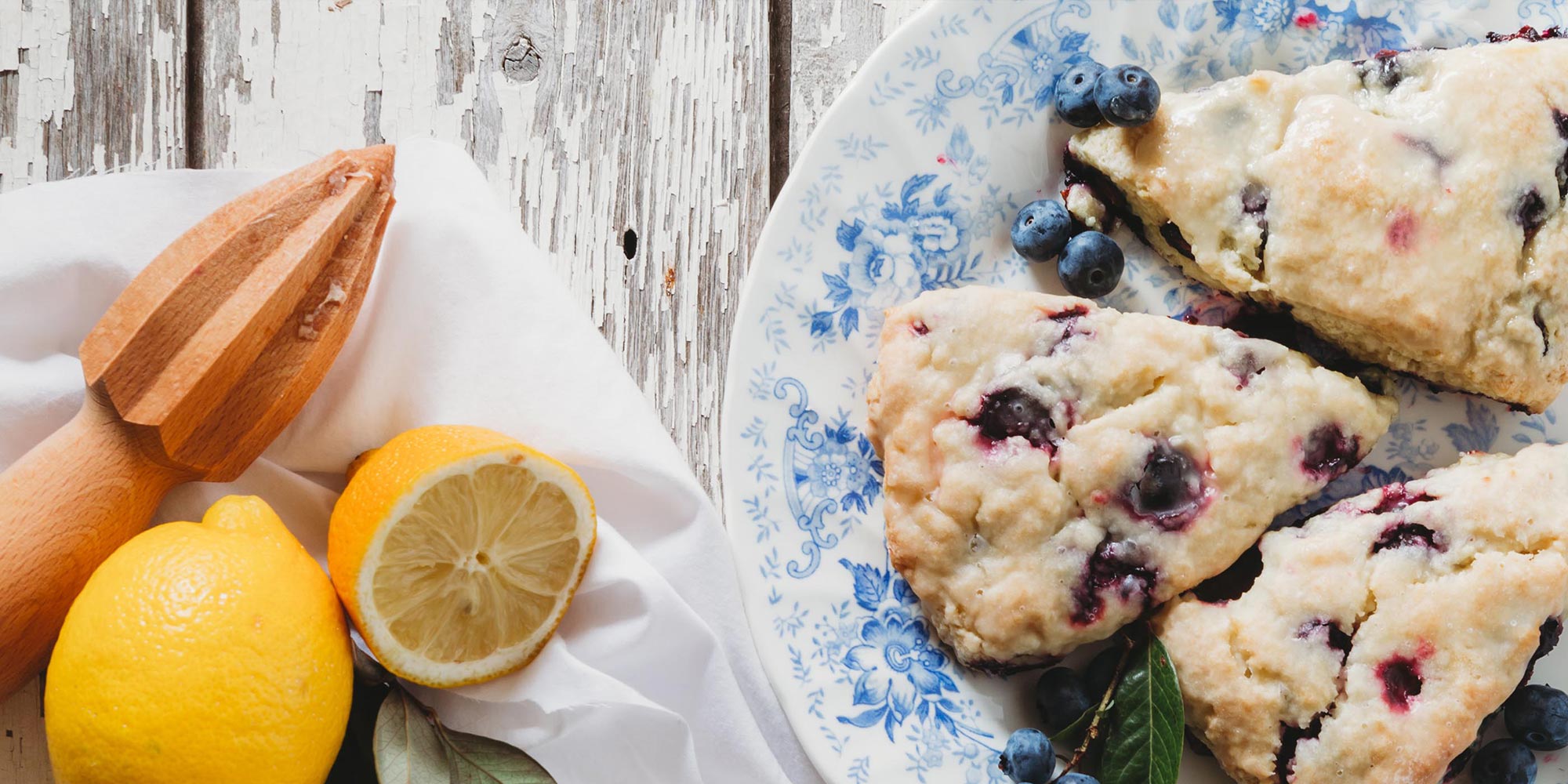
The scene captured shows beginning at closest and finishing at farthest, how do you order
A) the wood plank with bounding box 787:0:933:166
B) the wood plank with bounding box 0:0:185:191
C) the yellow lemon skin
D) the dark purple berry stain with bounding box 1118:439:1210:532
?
the yellow lemon skin < the dark purple berry stain with bounding box 1118:439:1210:532 < the wood plank with bounding box 0:0:185:191 < the wood plank with bounding box 787:0:933:166

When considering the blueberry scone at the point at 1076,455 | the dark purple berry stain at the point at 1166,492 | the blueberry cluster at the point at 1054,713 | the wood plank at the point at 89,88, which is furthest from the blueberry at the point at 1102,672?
the wood plank at the point at 89,88

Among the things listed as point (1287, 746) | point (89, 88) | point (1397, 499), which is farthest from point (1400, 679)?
point (89, 88)

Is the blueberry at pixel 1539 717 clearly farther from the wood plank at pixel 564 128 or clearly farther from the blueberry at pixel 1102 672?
the wood plank at pixel 564 128

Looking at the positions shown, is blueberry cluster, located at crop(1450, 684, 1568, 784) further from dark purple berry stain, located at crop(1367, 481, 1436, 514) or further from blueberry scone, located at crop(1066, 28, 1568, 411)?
blueberry scone, located at crop(1066, 28, 1568, 411)

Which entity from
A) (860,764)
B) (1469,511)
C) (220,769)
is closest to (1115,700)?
(860,764)

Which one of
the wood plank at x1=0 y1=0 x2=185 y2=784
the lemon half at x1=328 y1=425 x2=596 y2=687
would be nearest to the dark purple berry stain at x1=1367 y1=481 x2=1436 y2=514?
the lemon half at x1=328 y1=425 x2=596 y2=687

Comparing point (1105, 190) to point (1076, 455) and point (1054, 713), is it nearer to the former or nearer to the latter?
point (1076, 455)
